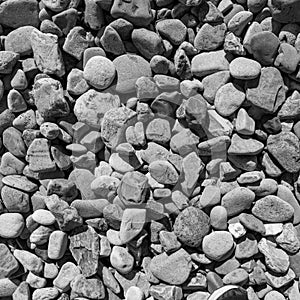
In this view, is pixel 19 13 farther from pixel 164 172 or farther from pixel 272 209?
pixel 272 209

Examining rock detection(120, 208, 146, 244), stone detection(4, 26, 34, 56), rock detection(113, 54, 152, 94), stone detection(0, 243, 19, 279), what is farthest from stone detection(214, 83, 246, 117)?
stone detection(0, 243, 19, 279)

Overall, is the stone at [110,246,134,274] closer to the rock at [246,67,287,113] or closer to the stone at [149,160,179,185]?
the stone at [149,160,179,185]

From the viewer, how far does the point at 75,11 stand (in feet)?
2.89

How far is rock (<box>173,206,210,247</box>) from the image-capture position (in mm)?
853

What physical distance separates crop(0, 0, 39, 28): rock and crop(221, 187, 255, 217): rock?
1.77 ft

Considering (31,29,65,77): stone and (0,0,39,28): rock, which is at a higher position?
(0,0,39,28): rock

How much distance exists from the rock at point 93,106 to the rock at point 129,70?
32 millimetres

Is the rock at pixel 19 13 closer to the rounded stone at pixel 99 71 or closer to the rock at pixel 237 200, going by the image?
the rounded stone at pixel 99 71

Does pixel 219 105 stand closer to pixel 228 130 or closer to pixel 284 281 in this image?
pixel 228 130

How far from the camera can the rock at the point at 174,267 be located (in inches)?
33.8

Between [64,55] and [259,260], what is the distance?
0.59 metres

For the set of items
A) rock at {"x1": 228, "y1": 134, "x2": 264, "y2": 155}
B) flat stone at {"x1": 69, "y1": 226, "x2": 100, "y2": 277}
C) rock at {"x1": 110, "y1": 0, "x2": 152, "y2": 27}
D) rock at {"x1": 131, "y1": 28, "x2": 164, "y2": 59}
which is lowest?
flat stone at {"x1": 69, "y1": 226, "x2": 100, "y2": 277}

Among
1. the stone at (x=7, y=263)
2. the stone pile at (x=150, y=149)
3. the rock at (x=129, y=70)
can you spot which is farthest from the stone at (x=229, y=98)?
the stone at (x=7, y=263)

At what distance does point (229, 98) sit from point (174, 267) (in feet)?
1.17
